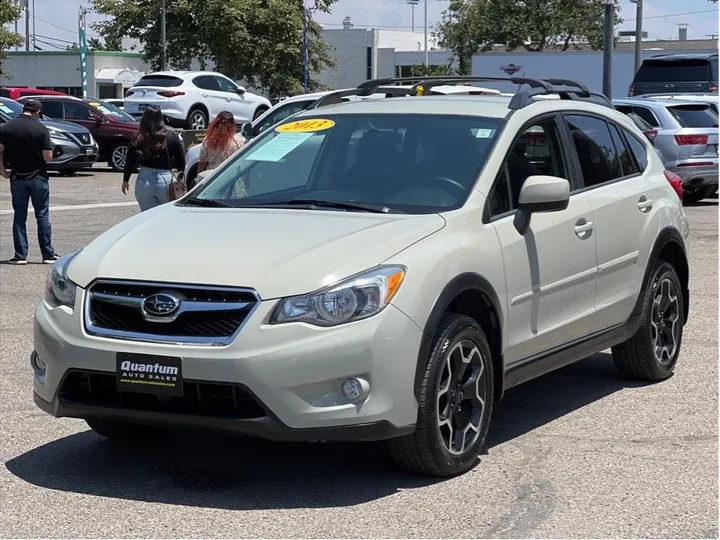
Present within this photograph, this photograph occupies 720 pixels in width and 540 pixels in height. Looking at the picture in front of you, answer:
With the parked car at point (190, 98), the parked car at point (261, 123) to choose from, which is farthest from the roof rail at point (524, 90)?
the parked car at point (190, 98)

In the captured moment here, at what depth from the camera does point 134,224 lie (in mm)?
6062

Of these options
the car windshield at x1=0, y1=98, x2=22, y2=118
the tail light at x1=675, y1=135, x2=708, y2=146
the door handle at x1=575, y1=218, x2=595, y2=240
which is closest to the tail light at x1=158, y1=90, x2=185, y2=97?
the car windshield at x1=0, y1=98, x2=22, y2=118

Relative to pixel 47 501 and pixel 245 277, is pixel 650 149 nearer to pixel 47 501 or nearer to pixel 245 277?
pixel 245 277

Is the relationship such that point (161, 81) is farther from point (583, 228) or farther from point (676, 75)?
point (583, 228)

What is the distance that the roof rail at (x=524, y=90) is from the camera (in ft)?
22.3

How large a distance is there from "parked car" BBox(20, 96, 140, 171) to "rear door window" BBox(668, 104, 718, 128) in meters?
12.5

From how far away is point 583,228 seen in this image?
22.2 feet

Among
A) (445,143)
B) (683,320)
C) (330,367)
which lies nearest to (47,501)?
(330,367)

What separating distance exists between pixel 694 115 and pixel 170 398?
17.2m

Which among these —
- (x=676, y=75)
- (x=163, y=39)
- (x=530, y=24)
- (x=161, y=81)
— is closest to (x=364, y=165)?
(x=676, y=75)

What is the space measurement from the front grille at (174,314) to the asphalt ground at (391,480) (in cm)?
70

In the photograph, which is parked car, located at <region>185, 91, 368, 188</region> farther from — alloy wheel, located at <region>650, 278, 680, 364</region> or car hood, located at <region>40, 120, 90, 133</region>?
car hood, located at <region>40, 120, 90, 133</region>

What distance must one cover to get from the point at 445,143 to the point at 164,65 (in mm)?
52159

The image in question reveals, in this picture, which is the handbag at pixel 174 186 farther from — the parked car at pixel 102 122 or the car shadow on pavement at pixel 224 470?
the parked car at pixel 102 122
